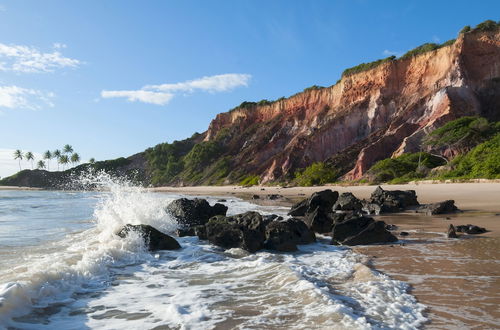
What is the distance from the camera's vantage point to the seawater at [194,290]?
199 inches

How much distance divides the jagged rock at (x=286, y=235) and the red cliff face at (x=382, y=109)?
36801 millimetres

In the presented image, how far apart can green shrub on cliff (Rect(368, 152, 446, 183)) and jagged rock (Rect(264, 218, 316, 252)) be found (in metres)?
27.7

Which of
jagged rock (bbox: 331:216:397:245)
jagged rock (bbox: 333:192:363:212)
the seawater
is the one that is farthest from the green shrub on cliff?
the seawater

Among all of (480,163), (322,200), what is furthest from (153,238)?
(480,163)

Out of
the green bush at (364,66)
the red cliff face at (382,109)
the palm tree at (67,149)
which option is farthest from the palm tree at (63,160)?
the green bush at (364,66)

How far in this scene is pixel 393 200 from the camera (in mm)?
19359

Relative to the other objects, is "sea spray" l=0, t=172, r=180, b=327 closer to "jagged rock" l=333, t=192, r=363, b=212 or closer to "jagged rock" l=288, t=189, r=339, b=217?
"jagged rock" l=288, t=189, r=339, b=217

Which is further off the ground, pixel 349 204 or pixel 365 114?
pixel 365 114

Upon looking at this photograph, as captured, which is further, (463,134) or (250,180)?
(250,180)

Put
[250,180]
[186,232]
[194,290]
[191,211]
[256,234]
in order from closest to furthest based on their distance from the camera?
1. [194,290]
2. [256,234]
3. [186,232]
4. [191,211]
5. [250,180]

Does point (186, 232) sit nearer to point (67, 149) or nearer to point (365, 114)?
point (365, 114)

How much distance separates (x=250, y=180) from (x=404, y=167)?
107 feet

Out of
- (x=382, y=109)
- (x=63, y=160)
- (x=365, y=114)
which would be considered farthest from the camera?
(x=63, y=160)

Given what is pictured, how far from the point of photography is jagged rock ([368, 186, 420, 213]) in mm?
19078
